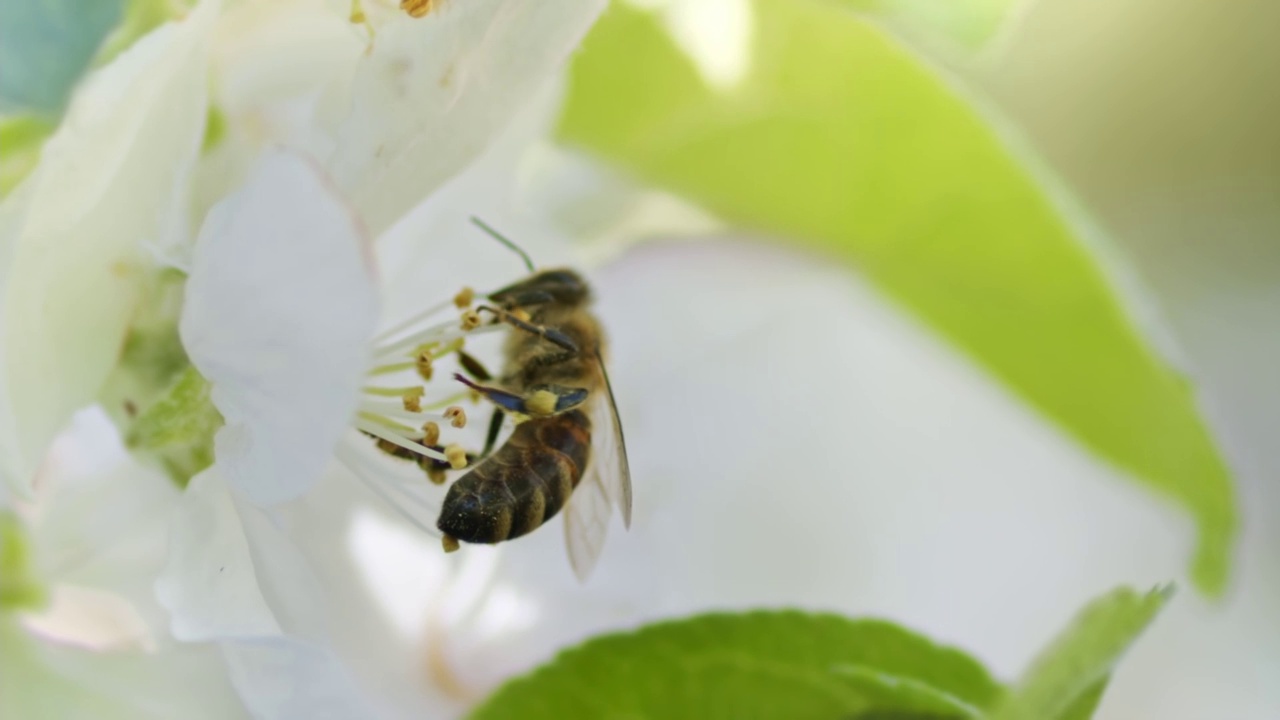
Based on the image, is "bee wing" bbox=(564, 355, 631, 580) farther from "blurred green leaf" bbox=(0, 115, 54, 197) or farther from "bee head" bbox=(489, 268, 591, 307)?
"blurred green leaf" bbox=(0, 115, 54, 197)

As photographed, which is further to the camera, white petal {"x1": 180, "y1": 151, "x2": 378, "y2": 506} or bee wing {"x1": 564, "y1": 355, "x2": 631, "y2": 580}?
bee wing {"x1": 564, "y1": 355, "x2": 631, "y2": 580}

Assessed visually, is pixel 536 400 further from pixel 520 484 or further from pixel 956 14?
pixel 956 14

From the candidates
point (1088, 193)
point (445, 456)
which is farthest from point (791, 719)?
point (1088, 193)

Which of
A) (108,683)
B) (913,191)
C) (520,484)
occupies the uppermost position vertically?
(913,191)

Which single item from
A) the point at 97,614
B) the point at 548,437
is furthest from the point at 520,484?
the point at 97,614

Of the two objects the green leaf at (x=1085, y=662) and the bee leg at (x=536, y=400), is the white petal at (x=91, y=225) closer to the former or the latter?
the bee leg at (x=536, y=400)

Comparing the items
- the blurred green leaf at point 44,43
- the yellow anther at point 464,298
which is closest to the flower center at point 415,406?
the yellow anther at point 464,298

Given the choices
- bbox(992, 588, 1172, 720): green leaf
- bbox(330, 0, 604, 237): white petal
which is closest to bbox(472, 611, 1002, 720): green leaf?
bbox(992, 588, 1172, 720): green leaf

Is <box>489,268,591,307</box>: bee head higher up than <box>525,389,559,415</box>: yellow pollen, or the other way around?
<box>489,268,591,307</box>: bee head
